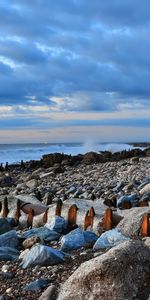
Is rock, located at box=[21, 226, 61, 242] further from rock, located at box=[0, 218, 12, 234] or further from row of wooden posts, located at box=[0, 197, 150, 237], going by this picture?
rock, located at box=[0, 218, 12, 234]

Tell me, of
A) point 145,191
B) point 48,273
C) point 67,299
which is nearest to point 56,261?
point 48,273

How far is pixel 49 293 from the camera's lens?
3.04 meters

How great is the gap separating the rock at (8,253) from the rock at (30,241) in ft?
0.39

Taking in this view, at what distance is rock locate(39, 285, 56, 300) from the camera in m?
3.00

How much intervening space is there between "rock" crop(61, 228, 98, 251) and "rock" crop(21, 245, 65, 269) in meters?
0.39

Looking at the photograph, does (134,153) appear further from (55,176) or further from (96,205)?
(96,205)

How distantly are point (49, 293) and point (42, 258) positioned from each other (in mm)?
607

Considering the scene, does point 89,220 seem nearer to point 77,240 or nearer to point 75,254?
point 77,240

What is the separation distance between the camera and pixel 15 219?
6141 millimetres

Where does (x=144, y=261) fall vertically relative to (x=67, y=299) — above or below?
above

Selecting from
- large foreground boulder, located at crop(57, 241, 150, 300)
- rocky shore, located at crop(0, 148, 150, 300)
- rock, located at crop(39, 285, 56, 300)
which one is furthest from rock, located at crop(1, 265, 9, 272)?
large foreground boulder, located at crop(57, 241, 150, 300)

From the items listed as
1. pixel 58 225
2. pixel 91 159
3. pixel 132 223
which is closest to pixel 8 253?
pixel 58 225

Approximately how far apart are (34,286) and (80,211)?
235 cm

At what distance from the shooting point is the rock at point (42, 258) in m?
3.62
